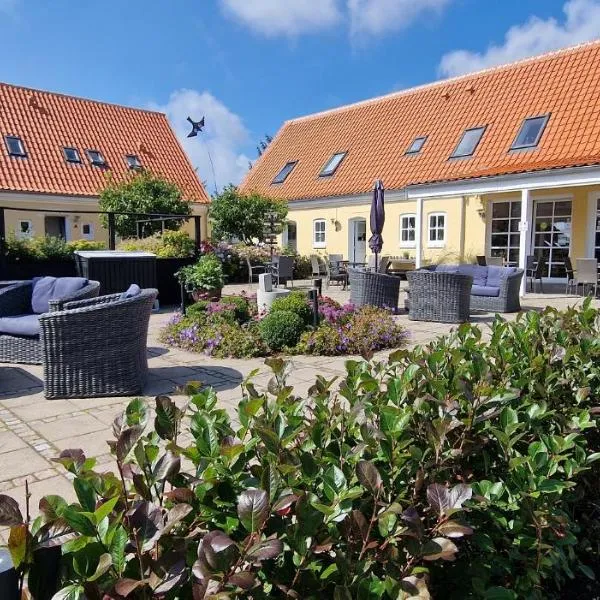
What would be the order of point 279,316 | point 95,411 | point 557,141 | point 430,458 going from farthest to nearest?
point 557,141 < point 279,316 < point 95,411 < point 430,458

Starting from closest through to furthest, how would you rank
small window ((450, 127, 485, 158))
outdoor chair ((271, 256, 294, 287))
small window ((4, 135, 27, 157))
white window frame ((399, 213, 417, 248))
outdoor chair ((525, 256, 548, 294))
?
outdoor chair ((525, 256, 548, 294)), outdoor chair ((271, 256, 294, 287)), small window ((450, 127, 485, 158)), white window frame ((399, 213, 417, 248)), small window ((4, 135, 27, 157))

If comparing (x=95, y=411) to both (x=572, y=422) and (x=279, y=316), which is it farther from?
(x=572, y=422)

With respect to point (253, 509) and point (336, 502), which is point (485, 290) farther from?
point (253, 509)

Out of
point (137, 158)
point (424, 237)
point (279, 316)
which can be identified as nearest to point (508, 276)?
point (279, 316)

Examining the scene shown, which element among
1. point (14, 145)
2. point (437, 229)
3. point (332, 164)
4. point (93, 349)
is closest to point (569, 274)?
point (437, 229)

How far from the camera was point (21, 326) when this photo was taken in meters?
5.55

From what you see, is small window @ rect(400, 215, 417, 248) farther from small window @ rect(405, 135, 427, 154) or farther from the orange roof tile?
small window @ rect(405, 135, 427, 154)

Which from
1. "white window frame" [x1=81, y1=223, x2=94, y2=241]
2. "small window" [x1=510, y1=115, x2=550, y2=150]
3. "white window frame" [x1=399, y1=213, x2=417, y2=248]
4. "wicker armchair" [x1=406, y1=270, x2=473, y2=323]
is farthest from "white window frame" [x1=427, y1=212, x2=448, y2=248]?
"white window frame" [x1=81, y1=223, x2=94, y2=241]

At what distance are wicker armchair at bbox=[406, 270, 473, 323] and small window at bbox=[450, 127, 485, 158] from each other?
879 cm

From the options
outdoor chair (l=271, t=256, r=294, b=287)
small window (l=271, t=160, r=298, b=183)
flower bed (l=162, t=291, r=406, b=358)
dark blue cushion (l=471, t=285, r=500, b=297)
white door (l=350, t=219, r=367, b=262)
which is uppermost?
small window (l=271, t=160, r=298, b=183)

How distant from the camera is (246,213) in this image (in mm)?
18078

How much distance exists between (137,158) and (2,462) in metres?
21.5

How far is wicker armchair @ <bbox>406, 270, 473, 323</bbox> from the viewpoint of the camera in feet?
29.0

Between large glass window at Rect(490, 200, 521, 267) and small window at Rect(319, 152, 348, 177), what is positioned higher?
small window at Rect(319, 152, 348, 177)
